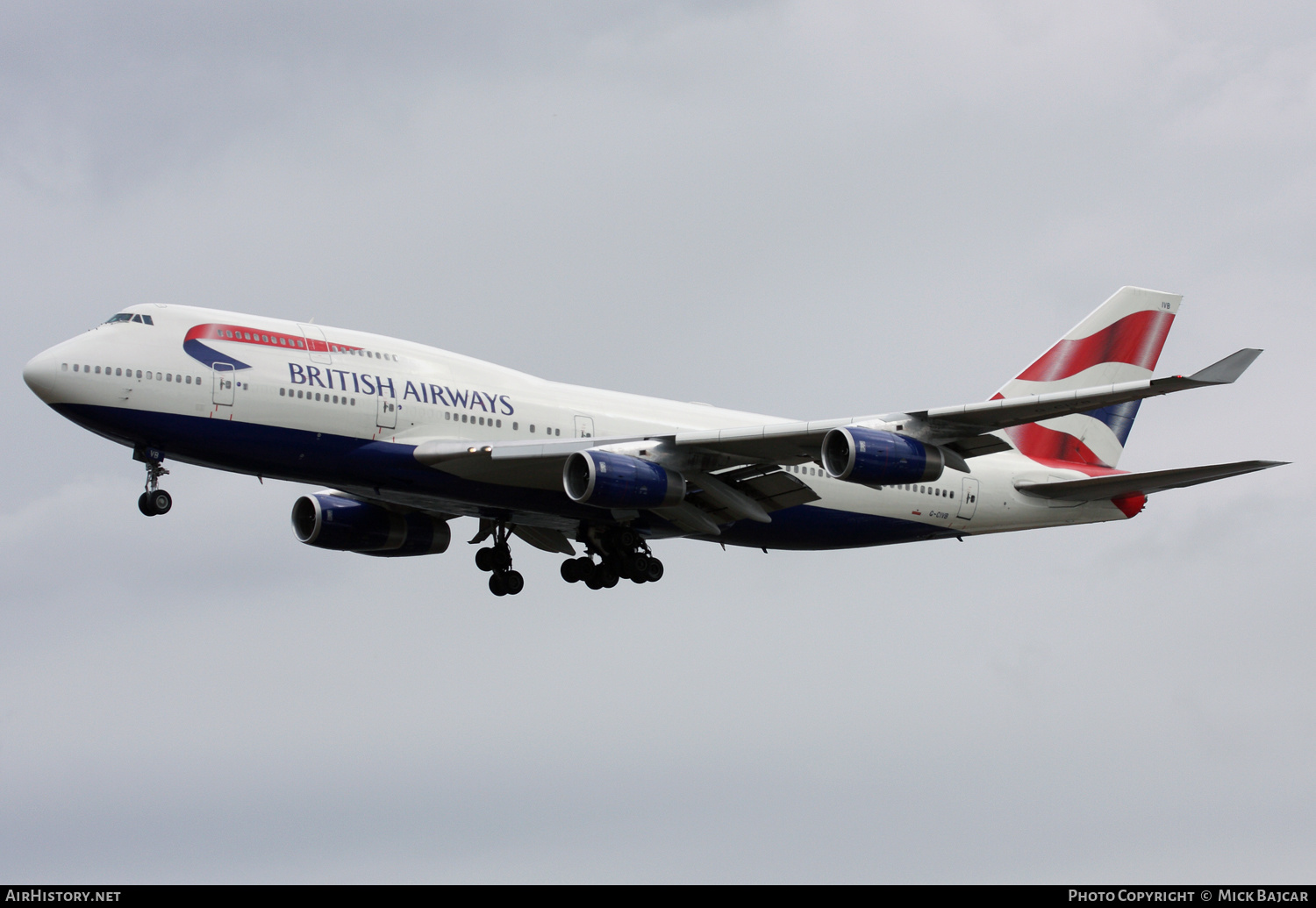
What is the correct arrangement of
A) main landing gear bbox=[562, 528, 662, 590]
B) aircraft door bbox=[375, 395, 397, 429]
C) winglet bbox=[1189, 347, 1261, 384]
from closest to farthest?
winglet bbox=[1189, 347, 1261, 384] < aircraft door bbox=[375, 395, 397, 429] < main landing gear bbox=[562, 528, 662, 590]

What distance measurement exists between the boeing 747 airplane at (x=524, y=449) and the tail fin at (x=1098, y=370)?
244 centimetres

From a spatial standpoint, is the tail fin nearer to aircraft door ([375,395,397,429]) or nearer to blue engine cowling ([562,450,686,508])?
blue engine cowling ([562,450,686,508])

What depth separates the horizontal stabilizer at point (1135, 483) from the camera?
3659 cm

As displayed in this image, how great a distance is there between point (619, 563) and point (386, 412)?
7931 mm

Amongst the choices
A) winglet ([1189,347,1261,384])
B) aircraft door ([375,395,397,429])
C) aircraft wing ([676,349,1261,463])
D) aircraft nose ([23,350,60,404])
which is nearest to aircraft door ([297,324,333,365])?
aircraft door ([375,395,397,429])

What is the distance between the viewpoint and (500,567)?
145ft

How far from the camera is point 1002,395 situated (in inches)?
1918

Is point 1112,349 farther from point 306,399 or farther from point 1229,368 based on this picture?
point 306,399

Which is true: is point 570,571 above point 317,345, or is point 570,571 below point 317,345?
below

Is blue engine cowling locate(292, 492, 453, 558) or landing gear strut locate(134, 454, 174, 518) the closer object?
landing gear strut locate(134, 454, 174, 518)

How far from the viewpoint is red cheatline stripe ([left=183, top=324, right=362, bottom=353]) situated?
35.9m

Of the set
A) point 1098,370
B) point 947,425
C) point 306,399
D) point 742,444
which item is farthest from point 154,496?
point 1098,370

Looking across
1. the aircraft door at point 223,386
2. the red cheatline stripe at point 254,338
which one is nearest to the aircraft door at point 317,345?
the red cheatline stripe at point 254,338

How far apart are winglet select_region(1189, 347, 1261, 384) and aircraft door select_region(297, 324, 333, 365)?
1968 cm
